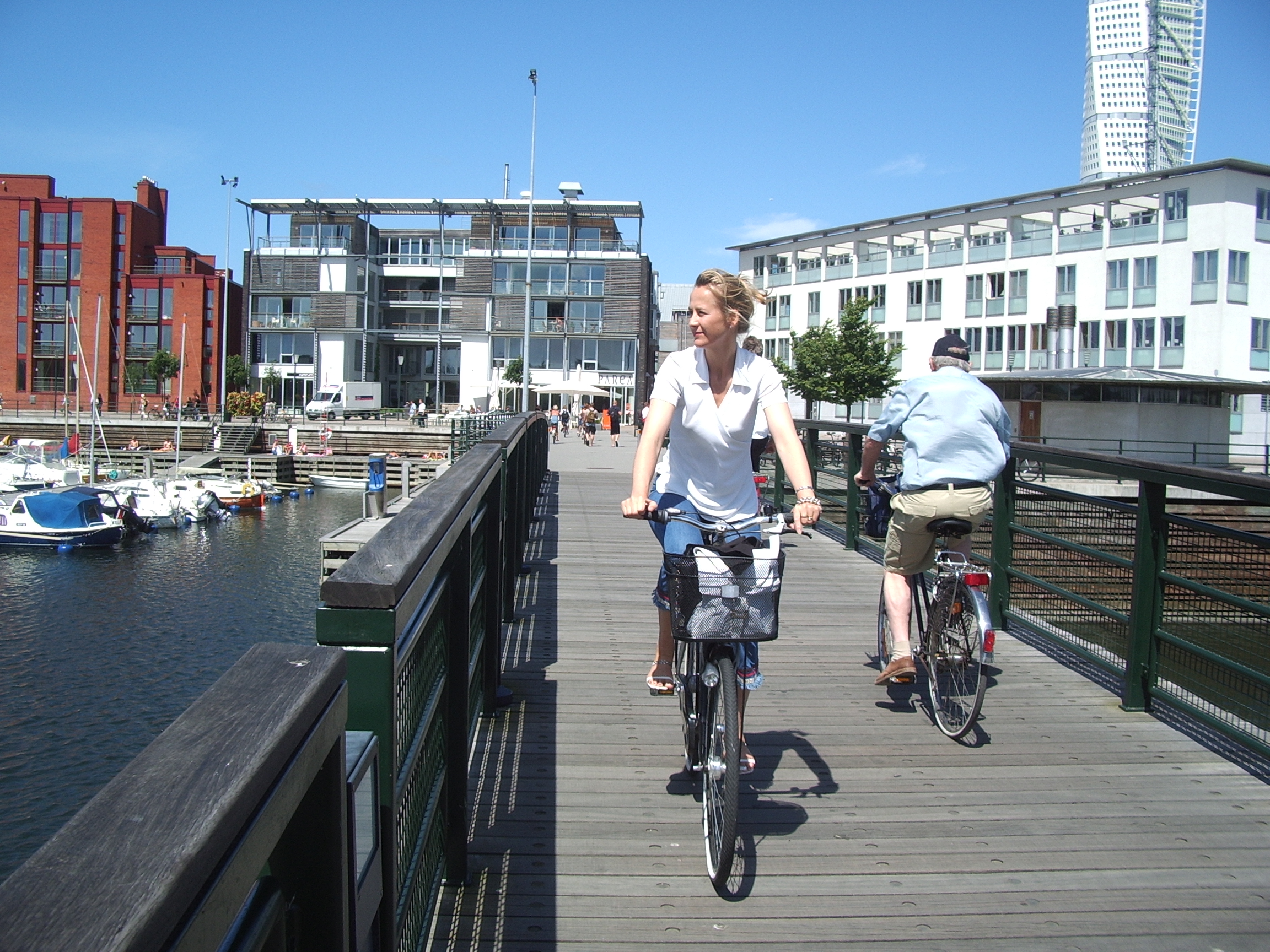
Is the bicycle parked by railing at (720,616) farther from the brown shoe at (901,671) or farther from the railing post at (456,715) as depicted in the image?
the brown shoe at (901,671)

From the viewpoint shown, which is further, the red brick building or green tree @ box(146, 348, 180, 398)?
the red brick building

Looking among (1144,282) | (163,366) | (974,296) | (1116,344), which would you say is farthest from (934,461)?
(163,366)

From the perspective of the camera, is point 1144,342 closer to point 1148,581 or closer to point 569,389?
point 569,389

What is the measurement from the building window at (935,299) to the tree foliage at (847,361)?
371 cm

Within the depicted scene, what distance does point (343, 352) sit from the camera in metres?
73.8

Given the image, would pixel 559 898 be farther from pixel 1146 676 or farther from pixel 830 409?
pixel 830 409

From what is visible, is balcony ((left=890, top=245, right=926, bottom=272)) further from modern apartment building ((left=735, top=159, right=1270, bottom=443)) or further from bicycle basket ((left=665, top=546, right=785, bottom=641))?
bicycle basket ((left=665, top=546, right=785, bottom=641))

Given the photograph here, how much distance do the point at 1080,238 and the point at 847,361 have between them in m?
12.8

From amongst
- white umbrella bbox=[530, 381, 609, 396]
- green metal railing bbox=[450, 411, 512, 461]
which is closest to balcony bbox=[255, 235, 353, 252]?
white umbrella bbox=[530, 381, 609, 396]

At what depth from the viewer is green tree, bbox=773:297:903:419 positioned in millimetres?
56219

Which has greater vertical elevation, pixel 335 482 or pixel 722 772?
pixel 722 772

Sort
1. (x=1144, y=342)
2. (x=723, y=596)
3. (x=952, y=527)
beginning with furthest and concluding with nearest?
(x=1144, y=342)
(x=952, y=527)
(x=723, y=596)

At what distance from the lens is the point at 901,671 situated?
194 inches

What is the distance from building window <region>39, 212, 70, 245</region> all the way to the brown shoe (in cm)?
8159
